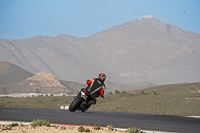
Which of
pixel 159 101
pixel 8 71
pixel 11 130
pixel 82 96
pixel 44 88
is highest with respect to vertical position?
pixel 8 71

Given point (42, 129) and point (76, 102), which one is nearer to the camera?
point (42, 129)

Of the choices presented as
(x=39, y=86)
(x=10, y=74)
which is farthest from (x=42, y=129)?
(x=10, y=74)

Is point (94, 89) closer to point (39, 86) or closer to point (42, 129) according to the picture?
Answer: point (42, 129)

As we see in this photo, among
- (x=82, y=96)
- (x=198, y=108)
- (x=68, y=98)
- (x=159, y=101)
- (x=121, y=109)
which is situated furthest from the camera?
(x=68, y=98)

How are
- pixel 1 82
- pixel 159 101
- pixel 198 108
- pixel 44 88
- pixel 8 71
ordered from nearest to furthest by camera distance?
pixel 198 108, pixel 159 101, pixel 44 88, pixel 1 82, pixel 8 71

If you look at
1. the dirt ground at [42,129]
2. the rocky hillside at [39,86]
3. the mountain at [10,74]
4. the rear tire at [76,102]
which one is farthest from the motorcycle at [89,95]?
the mountain at [10,74]

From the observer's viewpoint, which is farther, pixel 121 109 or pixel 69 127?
pixel 121 109

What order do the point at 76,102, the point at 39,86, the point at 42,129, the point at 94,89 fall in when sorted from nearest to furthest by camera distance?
the point at 42,129, the point at 94,89, the point at 76,102, the point at 39,86

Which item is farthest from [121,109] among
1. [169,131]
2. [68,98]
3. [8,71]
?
[8,71]

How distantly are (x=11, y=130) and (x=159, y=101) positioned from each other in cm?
3694

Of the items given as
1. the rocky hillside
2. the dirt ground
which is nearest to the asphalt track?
the dirt ground

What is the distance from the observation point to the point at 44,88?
5074 inches

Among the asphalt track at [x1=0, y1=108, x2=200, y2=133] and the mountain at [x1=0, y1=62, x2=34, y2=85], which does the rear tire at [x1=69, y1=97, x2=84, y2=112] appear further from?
the mountain at [x1=0, y1=62, x2=34, y2=85]

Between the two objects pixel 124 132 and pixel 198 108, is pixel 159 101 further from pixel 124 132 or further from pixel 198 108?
pixel 124 132
